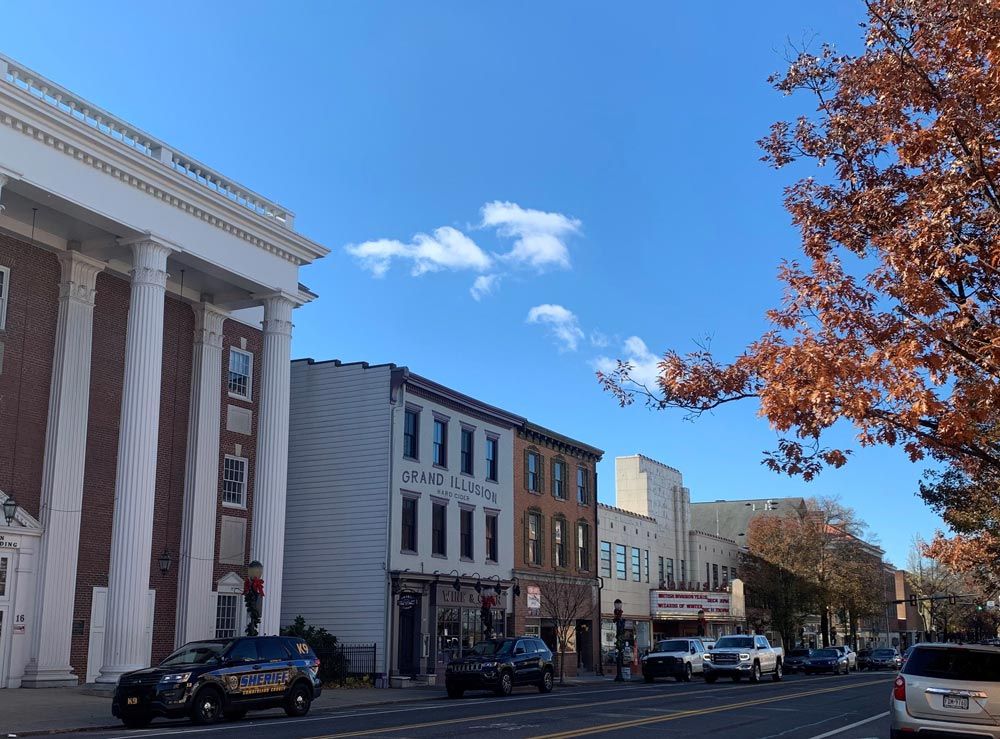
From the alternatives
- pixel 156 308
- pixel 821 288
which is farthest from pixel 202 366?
pixel 821 288

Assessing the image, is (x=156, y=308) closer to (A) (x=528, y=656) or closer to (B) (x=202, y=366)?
(B) (x=202, y=366)

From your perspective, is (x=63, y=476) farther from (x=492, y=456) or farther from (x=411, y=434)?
(x=492, y=456)

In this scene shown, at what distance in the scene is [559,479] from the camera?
161ft

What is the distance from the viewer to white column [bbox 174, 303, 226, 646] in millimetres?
30688

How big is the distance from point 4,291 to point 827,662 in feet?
145

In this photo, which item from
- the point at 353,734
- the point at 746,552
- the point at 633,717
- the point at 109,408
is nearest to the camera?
the point at 353,734

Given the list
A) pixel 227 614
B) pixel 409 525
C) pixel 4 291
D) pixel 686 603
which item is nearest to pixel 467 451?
pixel 409 525

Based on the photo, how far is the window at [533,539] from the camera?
45.4 metres

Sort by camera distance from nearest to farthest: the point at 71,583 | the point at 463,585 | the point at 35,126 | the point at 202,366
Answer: the point at 35,126 → the point at 71,583 → the point at 202,366 → the point at 463,585

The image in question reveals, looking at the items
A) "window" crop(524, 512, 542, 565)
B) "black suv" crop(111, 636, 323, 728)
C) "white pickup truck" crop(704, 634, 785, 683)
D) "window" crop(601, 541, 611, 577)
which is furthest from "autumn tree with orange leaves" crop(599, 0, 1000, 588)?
"window" crop(601, 541, 611, 577)

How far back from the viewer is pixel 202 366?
3198cm

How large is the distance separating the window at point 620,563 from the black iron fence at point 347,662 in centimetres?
2228

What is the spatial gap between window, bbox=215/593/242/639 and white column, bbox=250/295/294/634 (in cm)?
269

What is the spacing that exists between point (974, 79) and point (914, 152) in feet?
3.01
